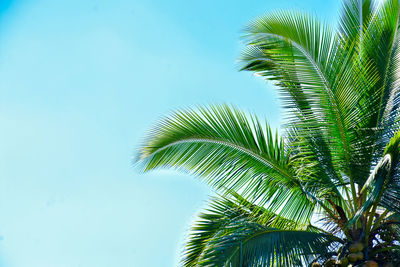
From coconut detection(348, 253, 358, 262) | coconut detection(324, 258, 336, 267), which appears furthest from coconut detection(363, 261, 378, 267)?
coconut detection(324, 258, 336, 267)

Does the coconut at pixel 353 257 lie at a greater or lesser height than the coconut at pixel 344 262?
greater

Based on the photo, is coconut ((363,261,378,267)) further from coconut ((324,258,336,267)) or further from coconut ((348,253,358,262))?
coconut ((324,258,336,267))

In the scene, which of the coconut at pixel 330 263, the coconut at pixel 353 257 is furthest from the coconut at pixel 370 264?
the coconut at pixel 330 263

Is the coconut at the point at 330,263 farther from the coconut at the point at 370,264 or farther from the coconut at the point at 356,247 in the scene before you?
the coconut at the point at 370,264

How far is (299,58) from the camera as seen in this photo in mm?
7406

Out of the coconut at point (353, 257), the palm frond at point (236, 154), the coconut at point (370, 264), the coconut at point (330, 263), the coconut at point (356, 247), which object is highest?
the palm frond at point (236, 154)

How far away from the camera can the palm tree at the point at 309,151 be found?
268 inches

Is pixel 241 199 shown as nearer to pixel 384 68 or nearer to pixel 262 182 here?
pixel 262 182

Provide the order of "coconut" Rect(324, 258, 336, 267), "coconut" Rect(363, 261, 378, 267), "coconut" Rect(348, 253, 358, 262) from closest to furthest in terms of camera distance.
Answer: "coconut" Rect(363, 261, 378, 267), "coconut" Rect(348, 253, 358, 262), "coconut" Rect(324, 258, 336, 267)

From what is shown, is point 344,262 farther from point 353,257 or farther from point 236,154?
point 236,154

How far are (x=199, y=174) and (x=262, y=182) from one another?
0.84m

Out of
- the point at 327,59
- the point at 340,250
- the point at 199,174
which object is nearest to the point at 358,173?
the point at 340,250

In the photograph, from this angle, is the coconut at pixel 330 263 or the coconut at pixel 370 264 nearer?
the coconut at pixel 370 264

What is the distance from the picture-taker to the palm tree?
22.4 ft
